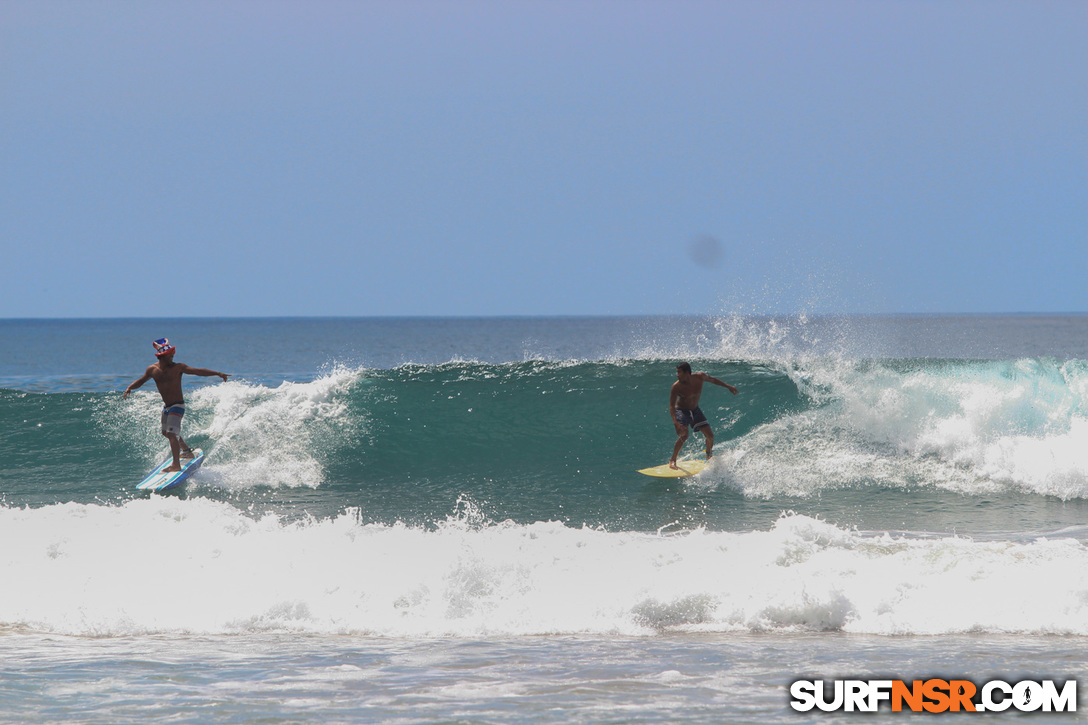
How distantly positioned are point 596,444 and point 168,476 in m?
5.75

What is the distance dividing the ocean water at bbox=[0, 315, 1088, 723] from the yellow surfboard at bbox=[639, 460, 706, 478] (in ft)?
0.69

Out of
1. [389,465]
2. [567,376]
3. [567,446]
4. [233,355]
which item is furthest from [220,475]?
[233,355]

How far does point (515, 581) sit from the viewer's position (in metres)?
6.39

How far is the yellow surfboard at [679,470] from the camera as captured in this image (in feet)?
35.0

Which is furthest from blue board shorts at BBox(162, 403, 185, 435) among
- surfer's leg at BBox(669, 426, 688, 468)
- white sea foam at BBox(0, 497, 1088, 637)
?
surfer's leg at BBox(669, 426, 688, 468)

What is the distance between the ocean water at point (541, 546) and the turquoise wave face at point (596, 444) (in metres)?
0.05

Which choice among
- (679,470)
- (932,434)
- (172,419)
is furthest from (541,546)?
(932,434)

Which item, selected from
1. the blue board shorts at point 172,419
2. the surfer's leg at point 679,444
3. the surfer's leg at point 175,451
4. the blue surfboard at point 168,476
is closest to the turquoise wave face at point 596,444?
the blue surfboard at point 168,476

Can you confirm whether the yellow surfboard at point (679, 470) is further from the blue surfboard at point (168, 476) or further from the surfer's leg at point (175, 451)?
the surfer's leg at point (175, 451)

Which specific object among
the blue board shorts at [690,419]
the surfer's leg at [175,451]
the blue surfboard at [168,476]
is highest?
the blue board shorts at [690,419]

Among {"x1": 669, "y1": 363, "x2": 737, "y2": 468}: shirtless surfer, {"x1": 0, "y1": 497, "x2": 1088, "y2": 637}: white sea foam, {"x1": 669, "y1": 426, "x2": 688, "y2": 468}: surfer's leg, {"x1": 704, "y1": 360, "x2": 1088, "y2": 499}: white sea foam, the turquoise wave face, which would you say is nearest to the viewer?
Answer: {"x1": 0, "y1": 497, "x2": 1088, "y2": 637}: white sea foam

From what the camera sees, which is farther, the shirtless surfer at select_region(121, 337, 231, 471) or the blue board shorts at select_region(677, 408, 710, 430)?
the blue board shorts at select_region(677, 408, 710, 430)

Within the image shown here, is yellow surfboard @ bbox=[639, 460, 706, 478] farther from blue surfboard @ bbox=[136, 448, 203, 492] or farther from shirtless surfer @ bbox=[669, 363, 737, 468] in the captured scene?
blue surfboard @ bbox=[136, 448, 203, 492]

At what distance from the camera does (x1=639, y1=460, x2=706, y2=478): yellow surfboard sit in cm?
1067
